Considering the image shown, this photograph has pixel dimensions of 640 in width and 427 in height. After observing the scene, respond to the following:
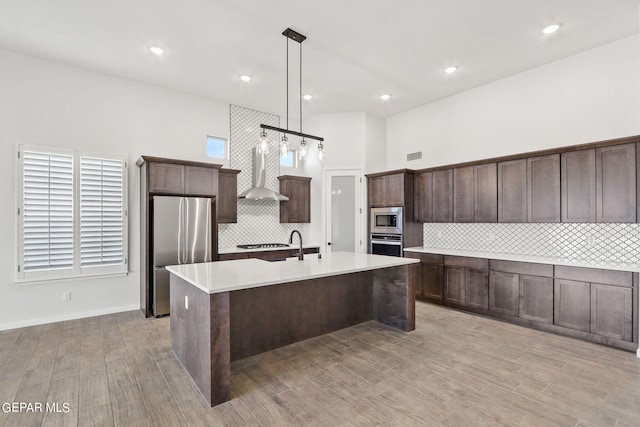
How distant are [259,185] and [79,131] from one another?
9.51 ft

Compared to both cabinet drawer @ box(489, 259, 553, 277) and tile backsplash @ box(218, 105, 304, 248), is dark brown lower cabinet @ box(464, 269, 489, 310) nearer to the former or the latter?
cabinet drawer @ box(489, 259, 553, 277)

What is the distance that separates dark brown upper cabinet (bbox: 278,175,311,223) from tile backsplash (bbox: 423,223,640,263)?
8.95 feet

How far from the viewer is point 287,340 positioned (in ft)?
10.9

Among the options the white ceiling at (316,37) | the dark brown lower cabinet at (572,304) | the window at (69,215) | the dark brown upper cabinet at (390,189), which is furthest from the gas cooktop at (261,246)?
the dark brown lower cabinet at (572,304)

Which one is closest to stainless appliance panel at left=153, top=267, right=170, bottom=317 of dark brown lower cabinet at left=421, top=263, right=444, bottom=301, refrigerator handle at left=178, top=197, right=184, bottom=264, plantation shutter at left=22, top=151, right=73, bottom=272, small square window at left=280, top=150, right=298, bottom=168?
refrigerator handle at left=178, top=197, right=184, bottom=264

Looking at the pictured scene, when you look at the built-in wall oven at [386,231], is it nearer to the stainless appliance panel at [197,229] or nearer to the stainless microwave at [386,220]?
the stainless microwave at [386,220]

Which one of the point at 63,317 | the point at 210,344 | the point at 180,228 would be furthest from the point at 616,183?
the point at 63,317

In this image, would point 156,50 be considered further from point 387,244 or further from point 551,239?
point 551,239

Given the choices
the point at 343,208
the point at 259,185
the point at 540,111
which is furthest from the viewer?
the point at 343,208

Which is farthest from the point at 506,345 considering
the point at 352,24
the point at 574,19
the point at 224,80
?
the point at 224,80

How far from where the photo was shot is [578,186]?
3.72m

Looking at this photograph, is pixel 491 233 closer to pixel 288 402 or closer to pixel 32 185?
pixel 288 402

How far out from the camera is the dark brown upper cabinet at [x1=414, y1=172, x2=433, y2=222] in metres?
5.42

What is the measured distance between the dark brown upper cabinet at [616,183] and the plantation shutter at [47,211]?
273 inches
